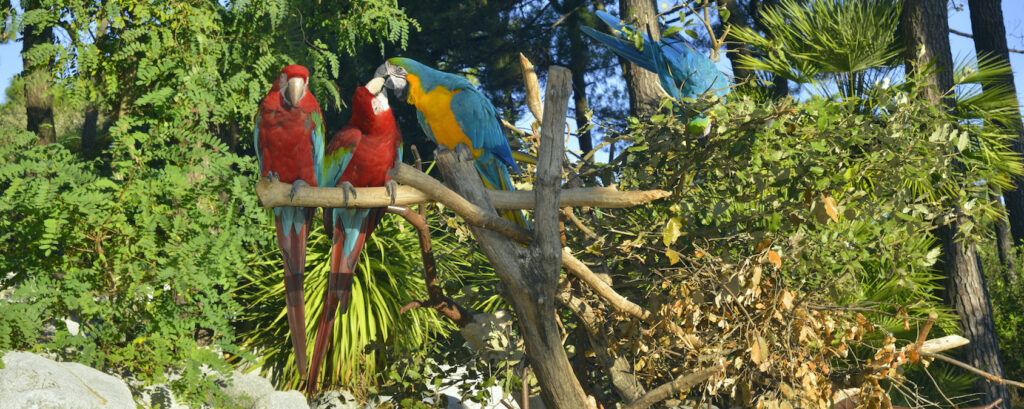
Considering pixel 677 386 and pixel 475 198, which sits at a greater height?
pixel 475 198

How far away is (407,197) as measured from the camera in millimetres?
2334

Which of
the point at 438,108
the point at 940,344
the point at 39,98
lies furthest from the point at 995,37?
the point at 39,98

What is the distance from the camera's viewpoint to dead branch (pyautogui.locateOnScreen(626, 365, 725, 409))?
8.82 ft

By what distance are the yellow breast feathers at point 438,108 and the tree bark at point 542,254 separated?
7 centimetres

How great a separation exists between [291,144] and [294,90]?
17 centimetres

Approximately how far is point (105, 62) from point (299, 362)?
4312mm

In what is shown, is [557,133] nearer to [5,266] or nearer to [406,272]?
[5,266]

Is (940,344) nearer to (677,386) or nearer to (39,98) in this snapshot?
(677,386)

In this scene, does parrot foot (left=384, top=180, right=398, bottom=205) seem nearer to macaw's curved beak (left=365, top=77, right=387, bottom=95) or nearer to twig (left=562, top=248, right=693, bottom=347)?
macaw's curved beak (left=365, top=77, right=387, bottom=95)

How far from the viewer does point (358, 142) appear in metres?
2.31

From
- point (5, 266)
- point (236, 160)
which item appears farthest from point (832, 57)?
point (5, 266)

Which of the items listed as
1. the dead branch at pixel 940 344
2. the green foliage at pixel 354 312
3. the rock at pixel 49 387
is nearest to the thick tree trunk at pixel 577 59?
the green foliage at pixel 354 312

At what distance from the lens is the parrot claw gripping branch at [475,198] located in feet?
7.23

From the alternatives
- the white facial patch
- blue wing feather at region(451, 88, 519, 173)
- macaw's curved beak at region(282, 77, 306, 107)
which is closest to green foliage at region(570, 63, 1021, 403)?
blue wing feather at region(451, 88, 519, 173)
